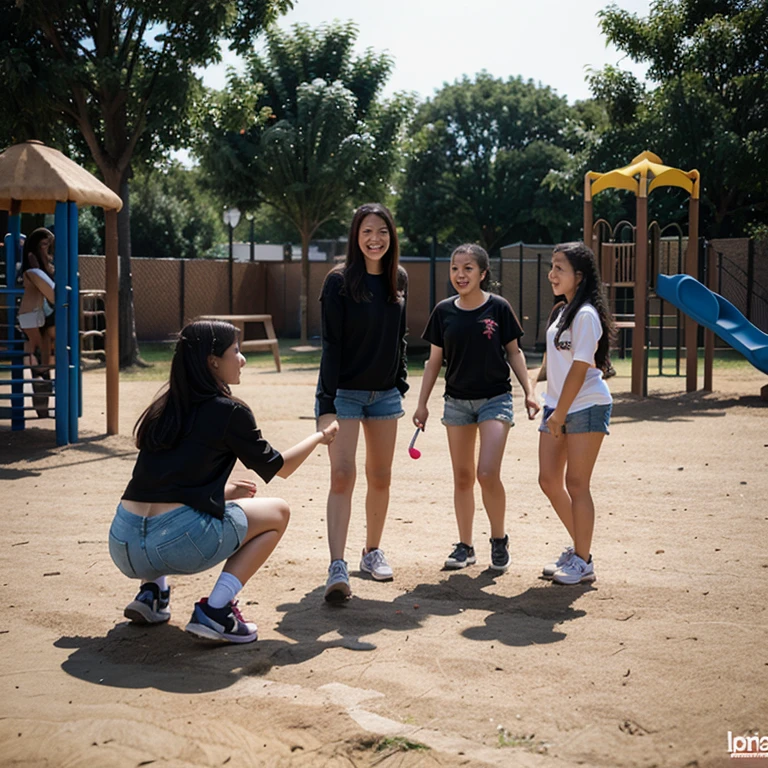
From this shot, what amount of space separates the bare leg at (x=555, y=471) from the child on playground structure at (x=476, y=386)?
20 cm

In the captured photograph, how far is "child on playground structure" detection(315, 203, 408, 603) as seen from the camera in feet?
15.9

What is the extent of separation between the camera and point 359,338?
16.1ft

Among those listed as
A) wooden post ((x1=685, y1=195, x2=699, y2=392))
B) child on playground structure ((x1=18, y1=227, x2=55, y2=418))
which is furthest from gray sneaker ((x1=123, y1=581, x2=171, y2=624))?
wooden post ((x1=685, y1=195, x2=699, y2=392))

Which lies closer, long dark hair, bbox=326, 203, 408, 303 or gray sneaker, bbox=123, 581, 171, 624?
gray sneaker, bbox=123, 581, 171, 624

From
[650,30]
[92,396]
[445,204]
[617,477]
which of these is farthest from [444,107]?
[617,477]

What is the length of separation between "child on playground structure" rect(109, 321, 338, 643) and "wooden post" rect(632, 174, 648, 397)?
9.84 m

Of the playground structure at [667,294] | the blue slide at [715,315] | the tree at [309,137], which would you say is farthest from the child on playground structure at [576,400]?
the tree at [309,137]

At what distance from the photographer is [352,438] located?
16.2ft

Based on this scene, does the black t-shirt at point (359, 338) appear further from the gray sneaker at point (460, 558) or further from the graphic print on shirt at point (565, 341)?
the gray sneaker at point (460, 558)

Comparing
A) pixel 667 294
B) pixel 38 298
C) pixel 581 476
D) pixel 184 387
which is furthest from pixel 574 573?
pixel 667 294

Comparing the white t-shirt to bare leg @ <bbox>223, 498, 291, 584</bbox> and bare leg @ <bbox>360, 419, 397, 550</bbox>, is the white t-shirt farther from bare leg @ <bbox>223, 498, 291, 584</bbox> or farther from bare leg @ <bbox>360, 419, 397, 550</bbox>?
bare leg @ <bbox>223, 498, 291, 584</bbox>

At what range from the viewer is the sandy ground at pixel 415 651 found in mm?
3109

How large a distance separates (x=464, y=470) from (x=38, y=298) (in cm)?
671

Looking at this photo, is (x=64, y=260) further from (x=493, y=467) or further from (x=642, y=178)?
(x=642, y=178)
